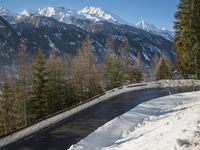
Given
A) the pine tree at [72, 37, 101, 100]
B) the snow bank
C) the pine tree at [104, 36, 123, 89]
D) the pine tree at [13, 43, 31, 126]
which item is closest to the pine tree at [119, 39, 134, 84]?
the pine tree at [104, 36, 123, 89]

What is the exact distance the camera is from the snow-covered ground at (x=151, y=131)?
14695mm

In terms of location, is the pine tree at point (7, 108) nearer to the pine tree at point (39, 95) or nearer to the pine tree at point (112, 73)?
the pine tree at point (39, 95)

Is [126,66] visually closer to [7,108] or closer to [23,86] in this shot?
[23,86]

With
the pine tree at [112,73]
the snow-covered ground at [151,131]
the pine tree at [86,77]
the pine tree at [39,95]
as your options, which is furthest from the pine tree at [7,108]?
the pine tree at [112,73]

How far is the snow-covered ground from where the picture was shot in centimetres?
1470

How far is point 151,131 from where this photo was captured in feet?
65.0

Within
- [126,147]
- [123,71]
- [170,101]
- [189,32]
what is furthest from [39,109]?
[123,71]

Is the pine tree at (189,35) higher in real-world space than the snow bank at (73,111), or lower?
higher

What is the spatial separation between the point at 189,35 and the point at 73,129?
3466cm

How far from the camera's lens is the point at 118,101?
39750 millimetres

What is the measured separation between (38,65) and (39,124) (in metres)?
22.9

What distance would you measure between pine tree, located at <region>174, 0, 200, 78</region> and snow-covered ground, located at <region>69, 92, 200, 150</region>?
18.3 m

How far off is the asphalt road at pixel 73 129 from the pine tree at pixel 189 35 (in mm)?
20444

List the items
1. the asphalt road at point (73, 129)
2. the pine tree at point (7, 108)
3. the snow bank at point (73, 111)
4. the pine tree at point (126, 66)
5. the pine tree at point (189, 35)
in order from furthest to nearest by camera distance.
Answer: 1. the pine tree at point (126, 66)
2. the pine tree at point (189, 35)
3. the pine tree at point (7, 108)
4. the snow bank at point (73, 111)
5. the asphalt road at point (73, 129)
